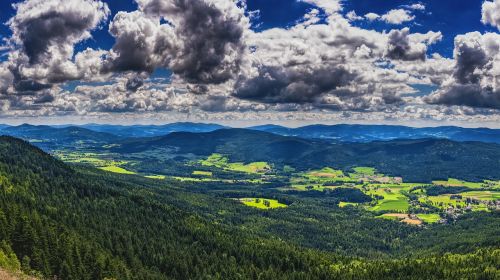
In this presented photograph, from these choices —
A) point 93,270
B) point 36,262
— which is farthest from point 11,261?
point 93,270

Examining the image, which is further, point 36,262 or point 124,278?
point 124,278

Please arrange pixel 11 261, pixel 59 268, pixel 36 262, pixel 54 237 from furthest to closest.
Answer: pixel 54 237 → pixel 59 268 → pixel 36 262 → pixel 11 261

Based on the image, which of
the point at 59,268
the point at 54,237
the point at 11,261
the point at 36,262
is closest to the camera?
the point at 11,261

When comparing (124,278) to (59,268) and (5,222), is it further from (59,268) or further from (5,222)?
(5,222)

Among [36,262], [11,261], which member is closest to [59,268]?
[36,262]

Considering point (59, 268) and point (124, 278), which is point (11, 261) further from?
point (124, 278)

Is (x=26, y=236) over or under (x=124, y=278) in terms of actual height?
over

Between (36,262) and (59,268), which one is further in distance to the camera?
(59,268)

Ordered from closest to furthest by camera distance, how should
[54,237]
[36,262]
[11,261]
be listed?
[11,261], [36,262], [54,237]

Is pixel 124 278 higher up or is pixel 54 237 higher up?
pixel 54 237
